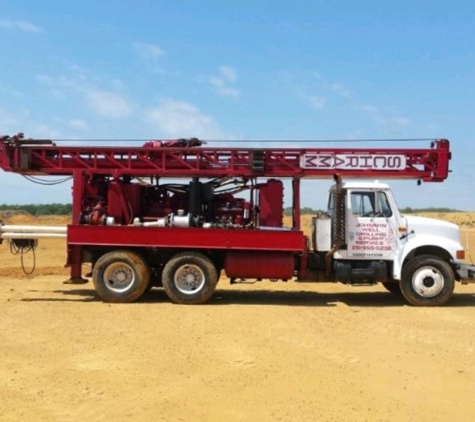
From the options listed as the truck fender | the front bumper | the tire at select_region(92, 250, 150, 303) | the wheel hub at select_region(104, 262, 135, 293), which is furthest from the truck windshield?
the wheel hub at select_region(104, 262, 135, 293)

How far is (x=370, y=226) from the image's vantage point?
12828 mm

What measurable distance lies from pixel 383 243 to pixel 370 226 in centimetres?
44

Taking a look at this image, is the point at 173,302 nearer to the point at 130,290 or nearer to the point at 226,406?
the point at 130,290

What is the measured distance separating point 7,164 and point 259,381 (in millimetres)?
8756

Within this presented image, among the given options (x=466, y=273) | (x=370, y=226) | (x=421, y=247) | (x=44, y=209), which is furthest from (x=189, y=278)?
(x=44, y=209)

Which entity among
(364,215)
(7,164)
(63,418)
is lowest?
(63,418)

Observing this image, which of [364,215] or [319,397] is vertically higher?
[364,215]

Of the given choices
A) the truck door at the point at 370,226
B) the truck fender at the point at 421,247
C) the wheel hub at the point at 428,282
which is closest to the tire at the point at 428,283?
the wheel hub at the point at 428,282

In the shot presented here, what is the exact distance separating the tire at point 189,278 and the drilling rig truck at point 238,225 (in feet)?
0.07

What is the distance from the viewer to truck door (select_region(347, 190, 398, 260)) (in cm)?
1278

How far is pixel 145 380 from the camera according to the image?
6691 millimetres

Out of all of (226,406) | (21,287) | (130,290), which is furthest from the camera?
(21,287)

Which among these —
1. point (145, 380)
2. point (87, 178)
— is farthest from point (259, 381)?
point (87, 178)

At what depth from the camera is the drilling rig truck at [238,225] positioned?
12.6m
